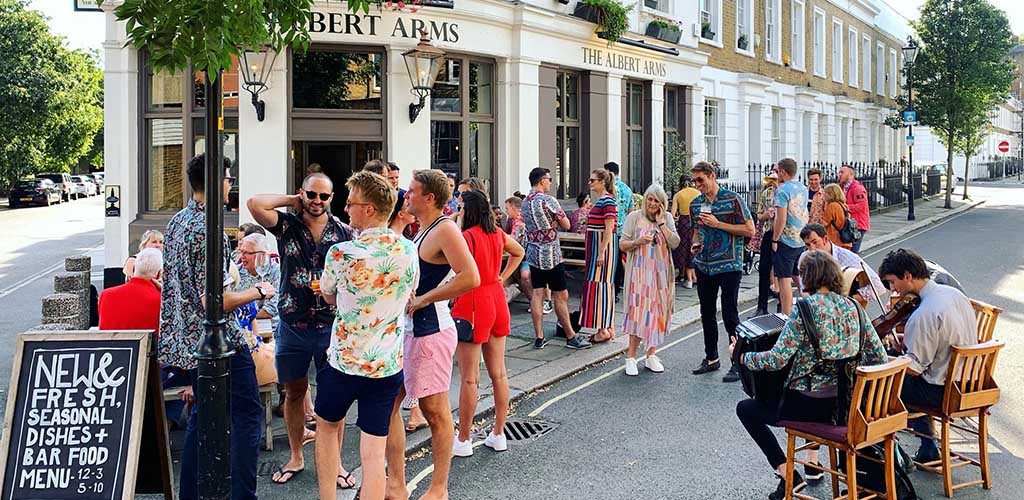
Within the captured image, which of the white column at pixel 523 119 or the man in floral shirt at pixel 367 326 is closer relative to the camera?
the man in floral shirt at pixel 367 326

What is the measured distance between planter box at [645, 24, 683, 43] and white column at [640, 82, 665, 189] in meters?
0.94

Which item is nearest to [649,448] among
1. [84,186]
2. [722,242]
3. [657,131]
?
[722,242]

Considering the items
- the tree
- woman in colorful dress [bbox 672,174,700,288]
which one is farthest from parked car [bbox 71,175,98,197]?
woman in colorful dress [bbox 672,174,700,288]

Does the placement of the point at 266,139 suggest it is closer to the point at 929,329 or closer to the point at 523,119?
the point at 523,119

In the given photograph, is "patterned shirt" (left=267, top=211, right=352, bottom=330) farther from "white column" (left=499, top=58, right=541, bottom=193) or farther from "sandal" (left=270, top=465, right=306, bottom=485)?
"white column" (left=499, top=58, right=541, bottom=193)

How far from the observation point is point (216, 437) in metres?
4.42

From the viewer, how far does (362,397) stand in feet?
14.6

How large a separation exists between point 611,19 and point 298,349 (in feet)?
39.7

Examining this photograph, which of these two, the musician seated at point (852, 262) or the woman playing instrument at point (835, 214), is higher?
the woman playing instrument at point (835, 214)

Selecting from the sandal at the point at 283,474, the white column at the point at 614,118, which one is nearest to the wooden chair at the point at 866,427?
the sandal at the point at 283,474

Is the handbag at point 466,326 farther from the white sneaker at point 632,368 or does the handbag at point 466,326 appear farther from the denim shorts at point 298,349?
the white sneaker at point 632,368

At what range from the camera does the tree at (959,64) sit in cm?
3441

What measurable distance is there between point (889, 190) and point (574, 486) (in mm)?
29791

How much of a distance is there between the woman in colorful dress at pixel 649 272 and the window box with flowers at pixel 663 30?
10.6 m
